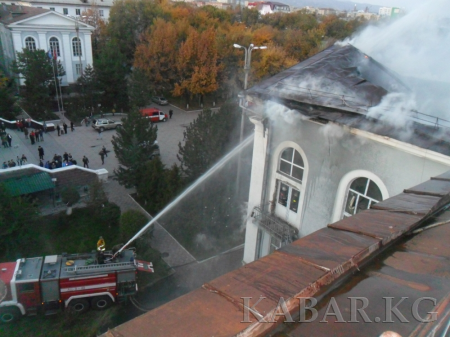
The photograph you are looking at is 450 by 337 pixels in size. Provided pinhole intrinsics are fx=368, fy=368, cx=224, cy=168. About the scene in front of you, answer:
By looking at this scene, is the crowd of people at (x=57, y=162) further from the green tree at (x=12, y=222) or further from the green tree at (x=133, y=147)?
the green tree at (x=12, y=222)

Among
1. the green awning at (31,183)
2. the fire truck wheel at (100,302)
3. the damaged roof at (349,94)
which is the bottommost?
the fire truck wheel at (100,302)

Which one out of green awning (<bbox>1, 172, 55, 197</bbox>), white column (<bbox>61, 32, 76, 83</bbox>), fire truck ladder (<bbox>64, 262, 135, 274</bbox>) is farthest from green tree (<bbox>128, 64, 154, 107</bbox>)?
fire truck ladder (<bbox>64, 262, 135, 274</bbox>)

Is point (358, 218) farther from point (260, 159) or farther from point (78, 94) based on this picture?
point (78, 94)

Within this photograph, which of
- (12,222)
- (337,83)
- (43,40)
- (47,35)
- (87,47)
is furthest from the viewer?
(87,47)

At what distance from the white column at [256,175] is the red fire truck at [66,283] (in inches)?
128

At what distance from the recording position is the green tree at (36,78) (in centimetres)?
2886

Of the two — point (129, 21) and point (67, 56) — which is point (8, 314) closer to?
point (67, 56)

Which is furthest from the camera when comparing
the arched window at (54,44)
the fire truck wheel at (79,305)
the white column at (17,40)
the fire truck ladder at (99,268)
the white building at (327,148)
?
the arched window at (54,44)

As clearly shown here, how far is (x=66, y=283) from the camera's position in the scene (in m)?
10.5

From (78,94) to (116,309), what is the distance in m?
26.3

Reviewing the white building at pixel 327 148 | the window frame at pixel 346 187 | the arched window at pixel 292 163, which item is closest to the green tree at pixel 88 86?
the white building at pixel 327 148

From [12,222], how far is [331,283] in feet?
43.6

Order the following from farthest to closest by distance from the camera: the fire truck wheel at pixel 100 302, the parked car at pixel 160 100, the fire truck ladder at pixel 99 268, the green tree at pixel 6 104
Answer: the parked car at pixel 160 100 < the green tree at pixel 6 104 < the fire truck wheel at pixel 100 302 < the fire truck ladder at pixel 99 268

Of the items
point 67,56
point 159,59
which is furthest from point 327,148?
point 67,56
